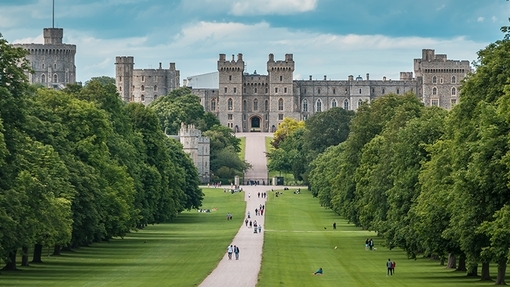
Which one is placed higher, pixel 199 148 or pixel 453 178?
pixel 199 148

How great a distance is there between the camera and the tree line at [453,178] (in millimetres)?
36094

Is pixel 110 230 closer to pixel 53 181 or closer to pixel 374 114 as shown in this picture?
pixel 53 181

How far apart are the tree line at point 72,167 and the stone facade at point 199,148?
5815 centimetres

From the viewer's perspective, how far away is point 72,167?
54.3 metres

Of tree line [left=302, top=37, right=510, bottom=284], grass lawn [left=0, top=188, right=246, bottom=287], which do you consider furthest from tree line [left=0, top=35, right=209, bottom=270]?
tree line [left=302, top=37, right=510, bottom=284]

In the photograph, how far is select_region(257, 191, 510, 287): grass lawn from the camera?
143ft

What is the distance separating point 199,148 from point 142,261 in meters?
94.6

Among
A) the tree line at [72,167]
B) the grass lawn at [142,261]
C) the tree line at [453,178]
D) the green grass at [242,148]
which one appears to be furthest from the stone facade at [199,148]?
the tree line at [453,178]

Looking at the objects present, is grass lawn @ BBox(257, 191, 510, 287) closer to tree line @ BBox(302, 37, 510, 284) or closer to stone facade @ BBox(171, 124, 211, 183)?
tree line @ BBox(302, 37, 510, 284)

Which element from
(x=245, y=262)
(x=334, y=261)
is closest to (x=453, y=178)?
(x=245, y=262)

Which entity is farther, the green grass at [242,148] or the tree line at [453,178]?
the green grass at [242,148]

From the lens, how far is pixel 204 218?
95.6 metres

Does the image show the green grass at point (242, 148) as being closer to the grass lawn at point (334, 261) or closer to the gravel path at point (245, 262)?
the gravel path at point (245, 262)

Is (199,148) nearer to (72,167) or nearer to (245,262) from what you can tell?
(72,167)
